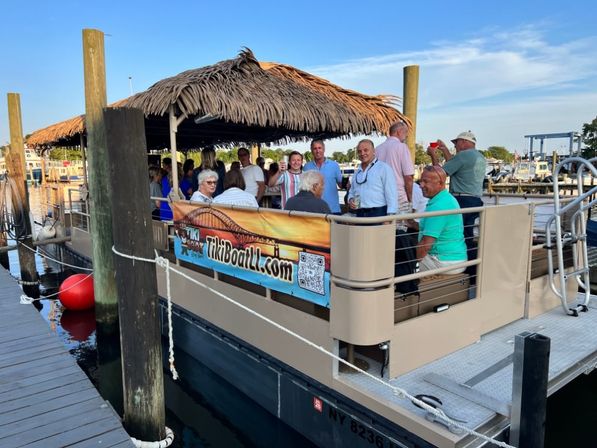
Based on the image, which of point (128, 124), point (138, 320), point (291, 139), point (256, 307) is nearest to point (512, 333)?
point (256, 307)

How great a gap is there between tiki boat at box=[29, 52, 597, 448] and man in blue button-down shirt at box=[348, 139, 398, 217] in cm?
47

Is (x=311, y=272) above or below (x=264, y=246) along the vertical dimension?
below

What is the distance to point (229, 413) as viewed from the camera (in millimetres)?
5043

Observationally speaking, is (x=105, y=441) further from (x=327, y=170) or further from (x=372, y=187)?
(x=327, y=170)

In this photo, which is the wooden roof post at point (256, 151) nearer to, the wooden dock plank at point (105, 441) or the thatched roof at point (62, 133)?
the thatched roof at point (62, 133)

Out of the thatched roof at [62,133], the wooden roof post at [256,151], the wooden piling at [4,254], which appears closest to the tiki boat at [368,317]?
the thatched roof at [62,133]

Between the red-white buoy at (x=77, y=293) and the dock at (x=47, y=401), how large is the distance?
2.65 meters

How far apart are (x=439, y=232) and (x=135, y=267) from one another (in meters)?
2.59

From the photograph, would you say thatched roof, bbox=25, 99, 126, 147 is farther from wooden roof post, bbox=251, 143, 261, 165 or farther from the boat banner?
wooden roof post, bbox=251, 143, 261, 165

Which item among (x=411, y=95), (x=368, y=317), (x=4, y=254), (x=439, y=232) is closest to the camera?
(x=368, y=317)

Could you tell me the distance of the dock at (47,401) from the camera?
138 inches

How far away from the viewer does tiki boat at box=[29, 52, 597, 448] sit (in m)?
3.22

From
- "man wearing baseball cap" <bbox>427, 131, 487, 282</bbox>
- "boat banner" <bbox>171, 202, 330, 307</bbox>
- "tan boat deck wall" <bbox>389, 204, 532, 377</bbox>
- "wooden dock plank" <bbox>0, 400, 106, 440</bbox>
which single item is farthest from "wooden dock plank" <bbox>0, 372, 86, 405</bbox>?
"man wearing baseball cap" <bbox>427, 131, 487, 282</bbox>

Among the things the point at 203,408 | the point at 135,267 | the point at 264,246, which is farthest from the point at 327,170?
the point at 203,408
